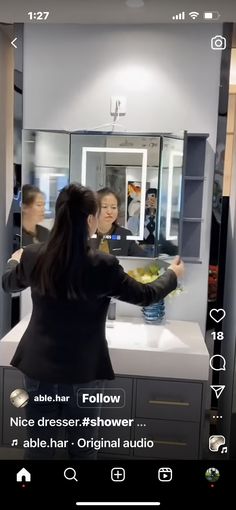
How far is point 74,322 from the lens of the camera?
726 mm

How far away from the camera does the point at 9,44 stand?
0.72m

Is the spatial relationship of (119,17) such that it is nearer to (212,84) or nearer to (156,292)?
(212,84)

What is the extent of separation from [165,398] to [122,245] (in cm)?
28

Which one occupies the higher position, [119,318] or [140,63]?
[140,63]

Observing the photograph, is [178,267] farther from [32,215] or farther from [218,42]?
[218,42]

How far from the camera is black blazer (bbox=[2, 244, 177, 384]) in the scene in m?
0.72

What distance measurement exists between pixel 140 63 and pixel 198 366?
522 mm

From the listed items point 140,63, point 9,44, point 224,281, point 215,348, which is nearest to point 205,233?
point 224,281

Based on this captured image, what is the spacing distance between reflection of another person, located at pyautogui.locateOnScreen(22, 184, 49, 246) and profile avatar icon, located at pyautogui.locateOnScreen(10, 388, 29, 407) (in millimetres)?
259

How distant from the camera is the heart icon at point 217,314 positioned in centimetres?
75

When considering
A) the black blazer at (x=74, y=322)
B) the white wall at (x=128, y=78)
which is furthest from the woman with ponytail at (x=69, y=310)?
the white wall at (x=128, y=78)
